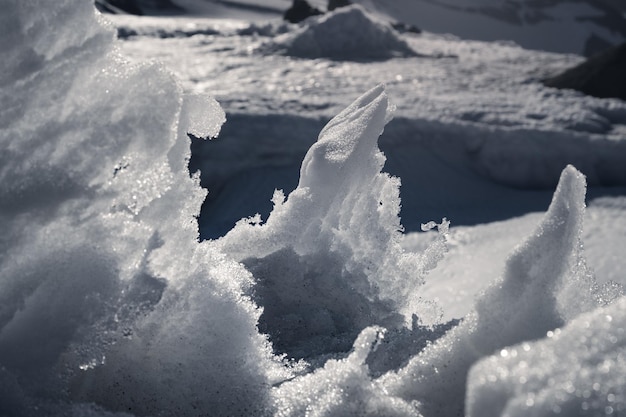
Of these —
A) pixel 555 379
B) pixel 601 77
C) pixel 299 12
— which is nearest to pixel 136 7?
pixel 299 12

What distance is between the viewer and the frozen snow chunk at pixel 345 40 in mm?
9734

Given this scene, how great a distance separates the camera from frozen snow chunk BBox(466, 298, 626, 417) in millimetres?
878

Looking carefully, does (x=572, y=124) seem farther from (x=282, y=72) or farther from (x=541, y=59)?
(x=541, y=59)

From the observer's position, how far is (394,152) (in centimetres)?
557

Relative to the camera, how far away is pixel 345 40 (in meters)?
10.1

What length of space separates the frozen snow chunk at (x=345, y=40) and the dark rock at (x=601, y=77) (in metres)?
3.09

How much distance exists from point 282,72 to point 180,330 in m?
6.92

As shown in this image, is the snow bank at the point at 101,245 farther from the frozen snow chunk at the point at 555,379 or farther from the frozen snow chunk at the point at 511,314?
the frozen snow chunk at the point at 555,379

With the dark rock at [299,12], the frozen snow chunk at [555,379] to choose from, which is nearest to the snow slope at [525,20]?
the dark rock at [299,12]

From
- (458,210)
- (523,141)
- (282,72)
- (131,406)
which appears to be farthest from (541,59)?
(131,406)

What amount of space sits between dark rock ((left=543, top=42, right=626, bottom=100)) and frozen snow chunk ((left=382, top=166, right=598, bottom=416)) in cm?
601

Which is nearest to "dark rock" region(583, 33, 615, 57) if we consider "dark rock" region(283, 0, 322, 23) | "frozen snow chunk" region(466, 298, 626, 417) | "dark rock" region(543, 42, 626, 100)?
"dark rock" region(283, 0, 322, 23)

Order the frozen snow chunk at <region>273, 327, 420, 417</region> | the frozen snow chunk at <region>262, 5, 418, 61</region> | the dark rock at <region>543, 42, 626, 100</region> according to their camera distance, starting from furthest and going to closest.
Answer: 1. the frozen snow chunk at <region>262, 5, 418, 61</region>
2. the dark rock at <region>543, 42, 626, 100</region>
3. the frozen snow chunk at <region>273, 327, 420, 417</region>

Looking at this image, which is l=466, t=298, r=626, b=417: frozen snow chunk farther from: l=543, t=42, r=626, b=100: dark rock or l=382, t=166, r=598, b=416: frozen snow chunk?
l=543, t=42, r=626, b=100: dark rock
